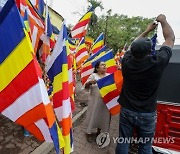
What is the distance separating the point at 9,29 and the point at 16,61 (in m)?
0.31

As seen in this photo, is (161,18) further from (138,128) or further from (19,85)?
(19,85)

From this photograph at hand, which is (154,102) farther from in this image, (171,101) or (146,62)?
(171,101)

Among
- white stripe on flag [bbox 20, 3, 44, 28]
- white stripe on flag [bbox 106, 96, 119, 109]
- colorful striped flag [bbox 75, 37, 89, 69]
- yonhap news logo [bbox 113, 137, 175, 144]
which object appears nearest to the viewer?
yonhap news logo [bbox 113, 137, 175, 144]

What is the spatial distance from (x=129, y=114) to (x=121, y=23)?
48961 mm

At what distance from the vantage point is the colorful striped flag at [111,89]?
14.4 feet

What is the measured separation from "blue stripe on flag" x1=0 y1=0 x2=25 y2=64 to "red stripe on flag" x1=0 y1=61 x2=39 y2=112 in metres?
0.26

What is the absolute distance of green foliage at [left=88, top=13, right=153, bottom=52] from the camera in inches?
1749

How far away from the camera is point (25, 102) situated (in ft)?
7.85

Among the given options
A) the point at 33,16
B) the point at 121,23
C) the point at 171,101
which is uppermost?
the point at 121,23

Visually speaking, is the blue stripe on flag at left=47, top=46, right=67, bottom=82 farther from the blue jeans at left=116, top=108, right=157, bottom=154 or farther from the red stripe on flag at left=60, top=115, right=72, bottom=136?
the blue jeans at left=116, top=108, right=157, bottom=154

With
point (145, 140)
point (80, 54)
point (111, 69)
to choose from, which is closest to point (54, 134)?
point (145, 140)

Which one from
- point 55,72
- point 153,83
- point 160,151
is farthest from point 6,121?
point 153,83

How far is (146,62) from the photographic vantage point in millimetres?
2852

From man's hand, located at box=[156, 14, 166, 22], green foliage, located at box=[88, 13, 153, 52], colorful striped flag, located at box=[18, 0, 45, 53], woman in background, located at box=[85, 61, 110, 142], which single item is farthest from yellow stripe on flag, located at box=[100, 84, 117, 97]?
green foliage, located at box=[88, 13, 153, 52]
